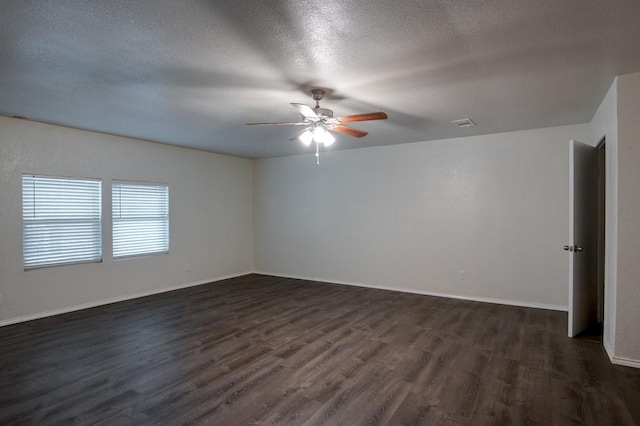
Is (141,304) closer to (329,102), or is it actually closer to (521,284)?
(329,102)

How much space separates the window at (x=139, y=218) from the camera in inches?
205

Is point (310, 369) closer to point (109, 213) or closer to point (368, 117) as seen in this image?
point (368, 117)

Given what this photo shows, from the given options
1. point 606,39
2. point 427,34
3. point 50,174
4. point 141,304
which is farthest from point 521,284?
point 50,174

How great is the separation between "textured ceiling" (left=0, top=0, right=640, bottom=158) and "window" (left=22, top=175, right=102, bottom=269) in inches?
37.1

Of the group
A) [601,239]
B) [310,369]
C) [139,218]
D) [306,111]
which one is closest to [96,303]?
[139,218]

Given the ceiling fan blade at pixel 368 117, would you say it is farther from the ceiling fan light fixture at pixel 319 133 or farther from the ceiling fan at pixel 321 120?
the ceiling fan light fixture at pixel 319 133

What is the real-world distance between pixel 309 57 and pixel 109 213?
4.07 meters

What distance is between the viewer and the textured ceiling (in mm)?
1927

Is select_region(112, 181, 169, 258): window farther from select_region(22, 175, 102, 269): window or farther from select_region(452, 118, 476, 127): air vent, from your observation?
select_region(452, 118, 476, 127): air vent

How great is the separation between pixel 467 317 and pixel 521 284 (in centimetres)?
111

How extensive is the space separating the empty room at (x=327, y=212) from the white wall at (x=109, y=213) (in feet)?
0.10

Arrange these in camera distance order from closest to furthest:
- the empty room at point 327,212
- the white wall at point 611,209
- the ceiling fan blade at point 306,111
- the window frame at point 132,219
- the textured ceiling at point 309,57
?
the textured ceiling at point 309,57 < the empty room at point 327,212 < the ceiling fan blade at point 306,111 < the white wall at point 611,209 < the window frame at point 132,219

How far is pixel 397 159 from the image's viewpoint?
5785 mm

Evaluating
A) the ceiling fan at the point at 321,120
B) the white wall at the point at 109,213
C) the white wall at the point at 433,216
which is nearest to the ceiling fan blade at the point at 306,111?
the ceiling fan at the point at 321,120
